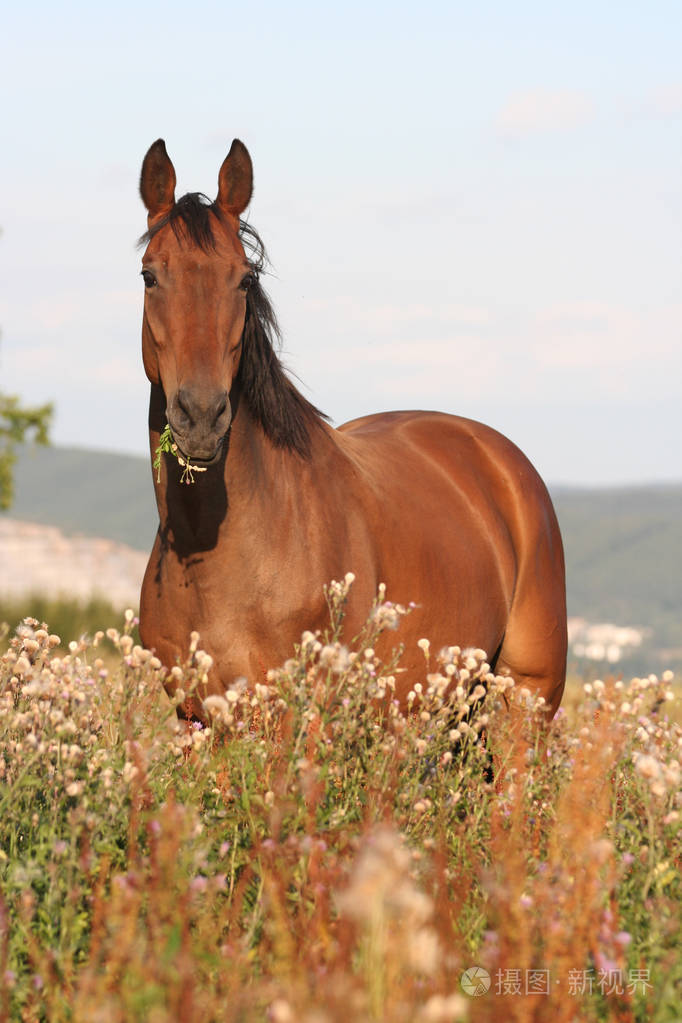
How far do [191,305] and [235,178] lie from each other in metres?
1.09

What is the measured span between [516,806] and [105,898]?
1.37 m

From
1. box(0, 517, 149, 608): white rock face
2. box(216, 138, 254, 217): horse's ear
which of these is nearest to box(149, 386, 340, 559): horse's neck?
box(216, 138, 254, 217): horse's ear

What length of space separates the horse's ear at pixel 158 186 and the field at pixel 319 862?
7.25 feet

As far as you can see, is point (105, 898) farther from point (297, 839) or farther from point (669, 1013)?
Result: point (669, 1013)

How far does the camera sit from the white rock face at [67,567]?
20016 millimetres

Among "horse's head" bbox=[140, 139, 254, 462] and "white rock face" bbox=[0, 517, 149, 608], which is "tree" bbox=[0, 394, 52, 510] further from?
"horse's head" bbox=[140, 139, 254, 462]

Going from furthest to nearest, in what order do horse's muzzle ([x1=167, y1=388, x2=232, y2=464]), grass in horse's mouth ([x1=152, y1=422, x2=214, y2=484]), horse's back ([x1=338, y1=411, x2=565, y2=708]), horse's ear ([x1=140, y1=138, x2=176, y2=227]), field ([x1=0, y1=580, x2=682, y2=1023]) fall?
horse's back ([x1=338, y1=411, x2=565, y2=708]) < horse's ear ([x1=140, y1=138, x2=176, y2=227]) < grass in horse's mouth ([x1=152, y1=422, x2=214, y2=484]) < horse's muzzle ([x1=167, y1=388, x2=232, y2=464]) < field ([x1=0, y1=580, x2=682, y2=1023])

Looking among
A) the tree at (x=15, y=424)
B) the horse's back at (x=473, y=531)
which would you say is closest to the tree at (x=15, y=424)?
the tree at (x=15, y=424)

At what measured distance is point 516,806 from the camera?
360 centimetres

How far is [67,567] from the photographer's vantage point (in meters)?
33.5

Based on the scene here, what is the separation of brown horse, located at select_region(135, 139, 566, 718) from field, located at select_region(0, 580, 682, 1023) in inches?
26.8

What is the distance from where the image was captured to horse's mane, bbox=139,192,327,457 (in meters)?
5.02

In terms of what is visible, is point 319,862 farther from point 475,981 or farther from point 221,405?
point 221,405

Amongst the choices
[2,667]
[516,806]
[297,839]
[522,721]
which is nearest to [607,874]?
[516,806]
